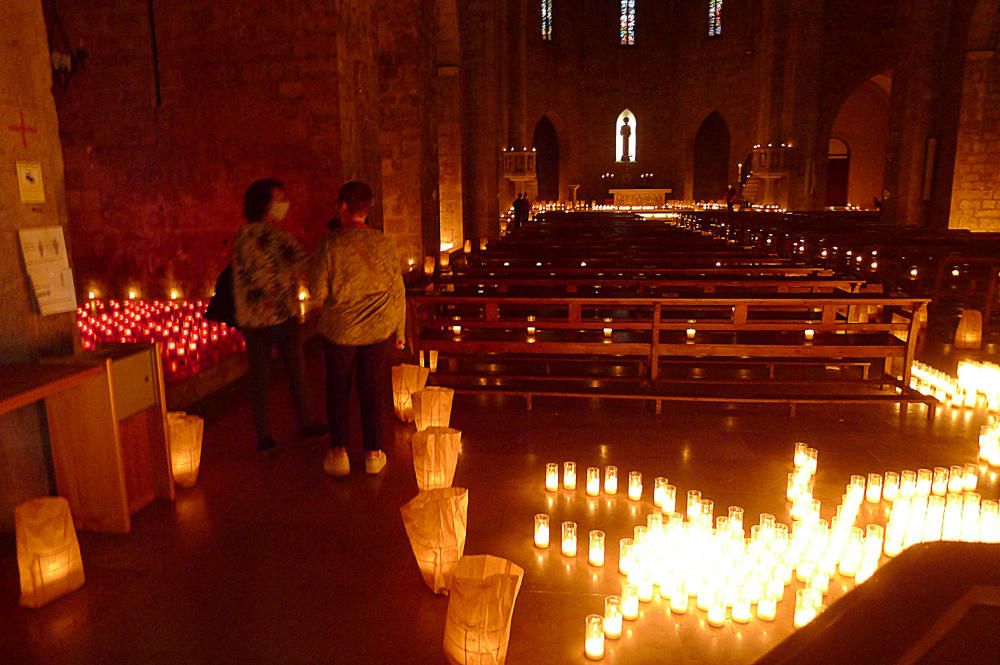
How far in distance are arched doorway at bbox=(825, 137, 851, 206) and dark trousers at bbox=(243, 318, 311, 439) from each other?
1214 inches

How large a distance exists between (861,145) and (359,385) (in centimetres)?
3167

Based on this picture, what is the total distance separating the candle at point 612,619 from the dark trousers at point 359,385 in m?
2.13

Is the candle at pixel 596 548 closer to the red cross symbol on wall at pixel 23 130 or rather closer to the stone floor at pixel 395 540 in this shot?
the stone floor at pixel 395 540

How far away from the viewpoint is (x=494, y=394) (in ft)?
20.4

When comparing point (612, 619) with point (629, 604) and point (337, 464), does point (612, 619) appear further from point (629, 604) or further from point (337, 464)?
point (337, 464)

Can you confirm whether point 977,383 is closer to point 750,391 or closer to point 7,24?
point 750,391

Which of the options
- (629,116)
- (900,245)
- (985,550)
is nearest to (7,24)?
(985,550)

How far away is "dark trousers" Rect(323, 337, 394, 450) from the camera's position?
4555mm

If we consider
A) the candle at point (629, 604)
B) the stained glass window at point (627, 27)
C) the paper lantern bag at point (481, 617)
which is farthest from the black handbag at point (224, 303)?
the stained glass window at point (627, 27)

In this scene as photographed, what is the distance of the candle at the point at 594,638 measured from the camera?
2816 millimetres

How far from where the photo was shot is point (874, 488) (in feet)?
14.3

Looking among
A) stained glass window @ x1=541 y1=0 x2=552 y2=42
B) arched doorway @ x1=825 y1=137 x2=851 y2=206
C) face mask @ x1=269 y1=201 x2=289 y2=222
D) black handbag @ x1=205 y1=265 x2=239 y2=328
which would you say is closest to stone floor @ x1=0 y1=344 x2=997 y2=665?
black handbag @ x1=205 y1=265 x2=239 y2=328

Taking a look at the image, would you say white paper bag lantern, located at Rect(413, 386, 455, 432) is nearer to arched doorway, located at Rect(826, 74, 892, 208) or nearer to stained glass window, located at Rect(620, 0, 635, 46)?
arched doorway, located at Rect(826, 74, 892, 208)

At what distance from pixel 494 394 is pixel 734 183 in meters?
30.1
